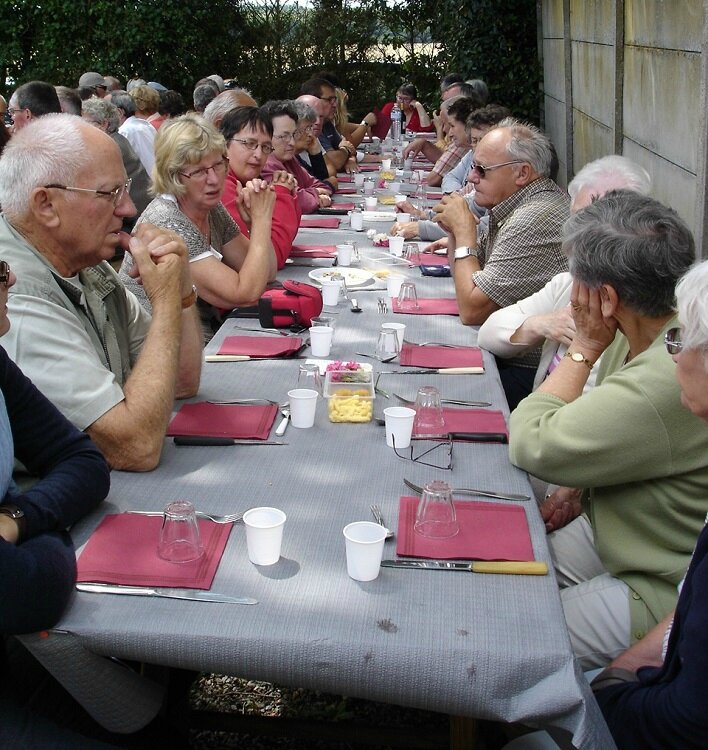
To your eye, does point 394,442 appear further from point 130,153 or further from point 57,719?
point 130,153

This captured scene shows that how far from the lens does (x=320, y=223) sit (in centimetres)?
544

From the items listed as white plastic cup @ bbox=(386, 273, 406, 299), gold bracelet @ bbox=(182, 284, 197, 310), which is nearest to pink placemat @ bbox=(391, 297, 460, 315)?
white plastic cup @ bbox=(386, 273, 406, 299)

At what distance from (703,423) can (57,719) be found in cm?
139

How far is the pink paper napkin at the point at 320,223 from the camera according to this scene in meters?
5.37

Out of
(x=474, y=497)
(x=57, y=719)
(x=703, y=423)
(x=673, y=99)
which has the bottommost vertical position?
(x=57, y=719)

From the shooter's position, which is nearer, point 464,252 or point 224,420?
point 224,420

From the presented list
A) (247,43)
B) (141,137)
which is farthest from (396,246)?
(247,43)

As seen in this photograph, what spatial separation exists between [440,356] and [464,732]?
123 cm

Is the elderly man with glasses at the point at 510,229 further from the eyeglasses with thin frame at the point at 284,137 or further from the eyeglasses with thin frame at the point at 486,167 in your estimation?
the eyeglasses with thin frame at the point at 284,137

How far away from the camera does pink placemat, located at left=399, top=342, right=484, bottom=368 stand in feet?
9.25

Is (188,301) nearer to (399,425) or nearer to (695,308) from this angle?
(399,425)

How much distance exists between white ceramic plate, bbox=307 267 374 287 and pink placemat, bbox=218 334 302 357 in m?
0.87

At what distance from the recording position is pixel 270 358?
9.43 ft

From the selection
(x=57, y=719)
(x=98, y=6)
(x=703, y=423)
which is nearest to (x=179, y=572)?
(x=57, y=719)
